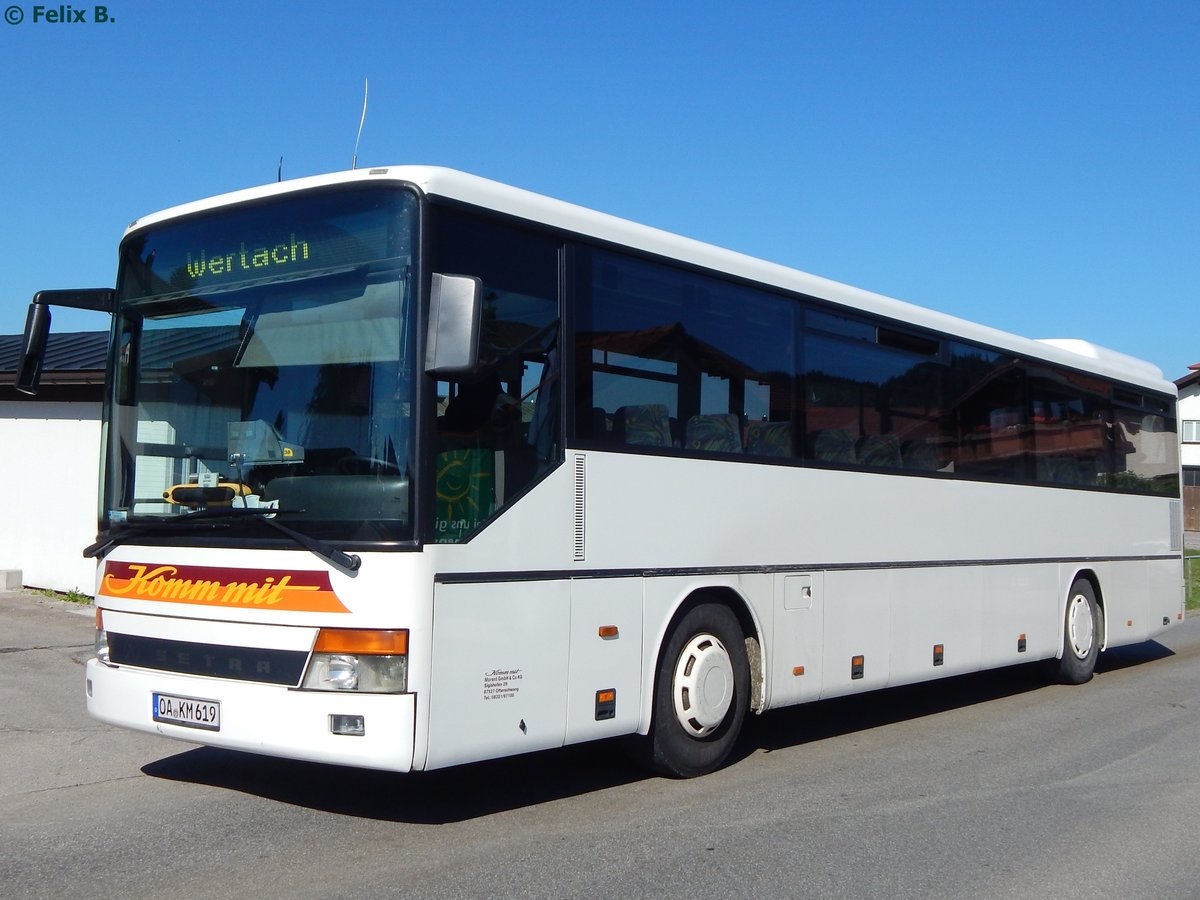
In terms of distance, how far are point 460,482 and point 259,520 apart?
3.38ft

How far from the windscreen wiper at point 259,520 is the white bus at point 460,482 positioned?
0.05ft

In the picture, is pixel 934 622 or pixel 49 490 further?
pixel 49 490

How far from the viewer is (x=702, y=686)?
788cm

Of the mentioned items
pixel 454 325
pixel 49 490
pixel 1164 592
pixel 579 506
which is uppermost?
pixel 454 325

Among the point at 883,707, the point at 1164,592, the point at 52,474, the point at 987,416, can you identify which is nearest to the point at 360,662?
the point at 883,707

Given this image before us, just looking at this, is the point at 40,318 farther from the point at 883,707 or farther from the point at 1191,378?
the point at 1191,378

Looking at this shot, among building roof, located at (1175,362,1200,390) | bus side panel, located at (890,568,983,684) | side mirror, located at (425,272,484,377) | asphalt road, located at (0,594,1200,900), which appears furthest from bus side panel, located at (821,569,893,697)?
building roof, located at (1175,362,1200,390)

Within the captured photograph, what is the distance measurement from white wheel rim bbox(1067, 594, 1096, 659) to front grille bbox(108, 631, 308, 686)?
938cm

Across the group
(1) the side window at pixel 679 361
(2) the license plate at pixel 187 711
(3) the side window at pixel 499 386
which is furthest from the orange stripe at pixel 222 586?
(1) the side window at pixel 679 361

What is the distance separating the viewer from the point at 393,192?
20.7 ft

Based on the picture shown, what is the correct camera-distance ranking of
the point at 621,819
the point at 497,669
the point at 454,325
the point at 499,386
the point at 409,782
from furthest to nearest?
the point at 409,782
the point at 621,819
the point at 499,386
the point at 497,669
the point at 454,325

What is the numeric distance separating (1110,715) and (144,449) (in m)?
8.49

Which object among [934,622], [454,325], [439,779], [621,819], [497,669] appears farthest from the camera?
[934,622]

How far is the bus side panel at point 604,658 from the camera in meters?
6.93
